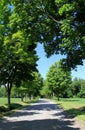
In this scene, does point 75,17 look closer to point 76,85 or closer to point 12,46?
point 12,46

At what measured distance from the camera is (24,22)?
73.6ft

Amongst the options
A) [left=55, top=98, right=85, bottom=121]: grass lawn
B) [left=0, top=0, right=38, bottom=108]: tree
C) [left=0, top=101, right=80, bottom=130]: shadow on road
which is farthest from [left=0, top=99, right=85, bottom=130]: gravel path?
[left=0, top=0, right=38, bottom=108]: tree

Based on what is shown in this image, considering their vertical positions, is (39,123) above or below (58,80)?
below

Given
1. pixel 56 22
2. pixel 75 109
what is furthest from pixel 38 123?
pixel 75 109

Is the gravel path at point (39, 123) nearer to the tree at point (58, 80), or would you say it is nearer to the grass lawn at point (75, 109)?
the grass lawn at point (75, 109)

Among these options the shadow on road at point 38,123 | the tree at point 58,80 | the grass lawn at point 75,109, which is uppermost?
the tree at point 58,80

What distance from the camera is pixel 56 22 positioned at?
22438 mm

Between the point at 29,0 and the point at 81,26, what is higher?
the point at 29,0

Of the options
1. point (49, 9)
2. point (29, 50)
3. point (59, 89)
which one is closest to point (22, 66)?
point (29, 50)

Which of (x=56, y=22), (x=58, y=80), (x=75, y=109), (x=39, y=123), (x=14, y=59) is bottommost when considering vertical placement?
(x=39, y=123)

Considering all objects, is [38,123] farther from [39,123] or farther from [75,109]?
[75,109]

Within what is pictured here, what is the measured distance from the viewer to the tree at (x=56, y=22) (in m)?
17.9

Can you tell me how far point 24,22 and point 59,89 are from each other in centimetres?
7277

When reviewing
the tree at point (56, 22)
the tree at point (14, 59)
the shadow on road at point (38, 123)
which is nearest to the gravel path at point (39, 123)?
the shadow on road at point (38, 123)
